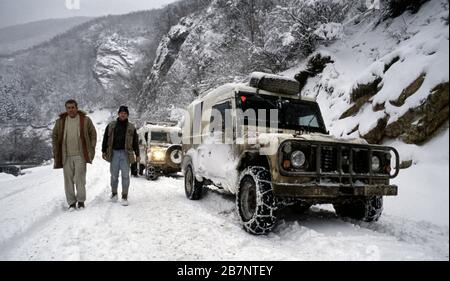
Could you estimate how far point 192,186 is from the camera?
22.2 ft

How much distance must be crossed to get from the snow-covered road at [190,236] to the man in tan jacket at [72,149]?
376 millimetres

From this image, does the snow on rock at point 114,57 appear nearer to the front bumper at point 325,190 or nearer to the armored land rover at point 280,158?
the armored land rover at point 280,158

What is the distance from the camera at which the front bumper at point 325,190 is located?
3574 mm

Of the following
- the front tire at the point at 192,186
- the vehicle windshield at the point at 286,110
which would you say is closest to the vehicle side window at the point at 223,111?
the vehicle windshield at the point at 286,110

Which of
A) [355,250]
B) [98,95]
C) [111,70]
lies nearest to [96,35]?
[111,70]

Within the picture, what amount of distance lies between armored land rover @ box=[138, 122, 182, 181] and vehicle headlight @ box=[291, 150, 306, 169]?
613cm

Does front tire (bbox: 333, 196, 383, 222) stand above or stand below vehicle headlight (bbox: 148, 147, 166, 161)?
below

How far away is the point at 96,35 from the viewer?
108375mm

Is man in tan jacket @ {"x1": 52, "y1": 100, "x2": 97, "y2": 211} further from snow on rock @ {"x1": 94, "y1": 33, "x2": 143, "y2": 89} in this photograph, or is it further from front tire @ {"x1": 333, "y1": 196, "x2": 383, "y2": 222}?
snow on rock @ {"x1": 94, "y1": 33, "x2": 143, "y2": 89}

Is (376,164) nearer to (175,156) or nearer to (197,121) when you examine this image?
(197,121)

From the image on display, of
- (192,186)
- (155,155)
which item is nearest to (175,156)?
(155,155)

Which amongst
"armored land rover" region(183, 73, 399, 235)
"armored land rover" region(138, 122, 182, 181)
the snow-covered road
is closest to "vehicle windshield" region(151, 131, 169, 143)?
"armored land rover" region(138, 122, 182, 181)

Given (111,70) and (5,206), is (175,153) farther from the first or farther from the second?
(111,70)

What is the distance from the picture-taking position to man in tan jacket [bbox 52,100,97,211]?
17.7ft
